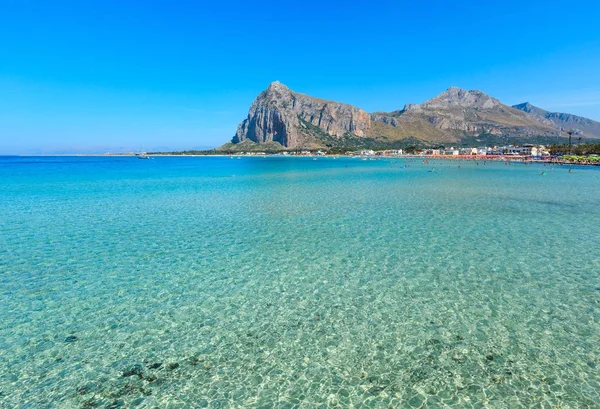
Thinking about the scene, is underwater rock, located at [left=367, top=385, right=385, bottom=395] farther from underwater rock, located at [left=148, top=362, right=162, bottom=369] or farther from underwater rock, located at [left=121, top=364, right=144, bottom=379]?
underwater rock, located at [left=121, top=364, right=144, bottom=379]

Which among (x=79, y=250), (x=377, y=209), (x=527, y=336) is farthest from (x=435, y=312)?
(x=377, y=209)

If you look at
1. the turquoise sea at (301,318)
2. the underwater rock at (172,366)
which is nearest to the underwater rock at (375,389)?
the turquoise sea at (301,318)

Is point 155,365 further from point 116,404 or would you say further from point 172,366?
point 116,404

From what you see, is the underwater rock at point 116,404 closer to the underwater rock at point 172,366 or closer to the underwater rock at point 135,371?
the underwater rock at point 135,371

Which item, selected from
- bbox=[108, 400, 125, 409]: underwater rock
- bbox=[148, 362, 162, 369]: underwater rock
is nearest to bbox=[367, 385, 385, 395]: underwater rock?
bbox=[148, 362, 162, 369]: underwater rock

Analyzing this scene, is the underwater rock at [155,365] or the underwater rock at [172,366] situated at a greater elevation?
the underwater rock at [155,365]

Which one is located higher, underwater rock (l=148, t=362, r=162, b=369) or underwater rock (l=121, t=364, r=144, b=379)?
underwater rock (l=121, t=364, r=144, b=379)

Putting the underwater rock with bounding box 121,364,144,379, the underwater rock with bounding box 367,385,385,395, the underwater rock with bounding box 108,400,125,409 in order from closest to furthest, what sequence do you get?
1. the underwater rock with bounding box 108,400,125,409
2. the underwater rock with bounding box 367,385,385,395
3. the underwater rock with bounding box 121,364,144,379

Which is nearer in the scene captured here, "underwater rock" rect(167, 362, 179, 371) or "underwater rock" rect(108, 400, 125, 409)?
"underwater rock" rect(108, 400, 125, 409)

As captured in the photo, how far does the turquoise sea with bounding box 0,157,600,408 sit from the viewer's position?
7.06 m

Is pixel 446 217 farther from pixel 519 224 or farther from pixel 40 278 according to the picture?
pixel 40 278

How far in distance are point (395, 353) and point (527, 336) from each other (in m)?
3.75

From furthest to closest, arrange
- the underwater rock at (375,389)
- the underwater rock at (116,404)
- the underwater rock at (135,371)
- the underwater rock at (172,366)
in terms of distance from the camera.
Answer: the underwater rock at (172,366) < the underwater rock at (135,371) < the underwater rock at (375,389) < the underwater rock at (116,404)

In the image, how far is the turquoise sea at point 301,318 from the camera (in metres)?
7.06
